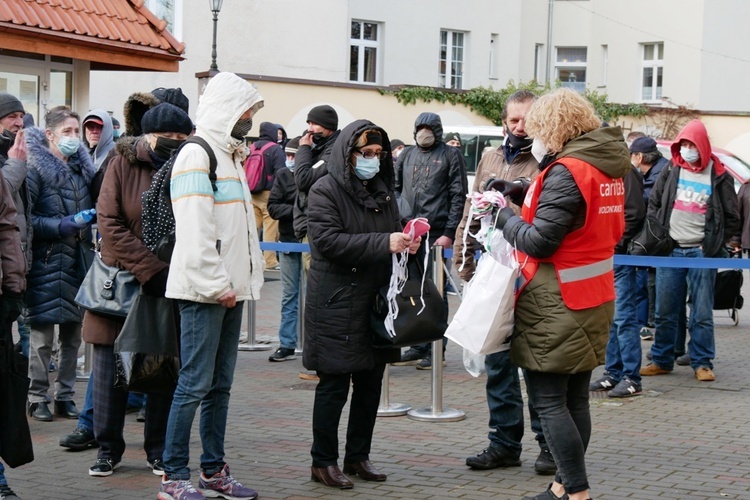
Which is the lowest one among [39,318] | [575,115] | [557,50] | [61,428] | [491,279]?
[61,428]

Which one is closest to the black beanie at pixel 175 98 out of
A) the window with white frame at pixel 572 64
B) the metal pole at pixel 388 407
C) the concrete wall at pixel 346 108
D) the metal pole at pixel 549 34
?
the metal pole at pixel 388 407

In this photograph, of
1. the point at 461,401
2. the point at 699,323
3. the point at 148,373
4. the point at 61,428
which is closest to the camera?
the point at 148,373

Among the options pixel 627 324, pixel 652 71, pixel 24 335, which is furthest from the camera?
pixel 652 71

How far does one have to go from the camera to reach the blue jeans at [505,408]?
6.97m

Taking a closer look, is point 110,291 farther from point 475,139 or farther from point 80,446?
point 475,139

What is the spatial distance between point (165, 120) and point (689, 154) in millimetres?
4956

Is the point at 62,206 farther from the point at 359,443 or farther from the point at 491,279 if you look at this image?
the point at 491,279

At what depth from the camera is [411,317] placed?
644cm

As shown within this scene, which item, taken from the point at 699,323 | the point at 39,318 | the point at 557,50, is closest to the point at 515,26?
the point at 557,50

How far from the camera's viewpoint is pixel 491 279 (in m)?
5.89

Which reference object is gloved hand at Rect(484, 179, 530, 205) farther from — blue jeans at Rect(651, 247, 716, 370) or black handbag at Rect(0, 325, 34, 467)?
blue jeans at Rect(651, 247, 716, 370)

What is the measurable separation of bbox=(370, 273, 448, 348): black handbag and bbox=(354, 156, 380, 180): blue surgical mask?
2.04ft

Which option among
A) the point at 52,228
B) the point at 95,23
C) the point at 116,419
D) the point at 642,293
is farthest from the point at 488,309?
the point at 95,23

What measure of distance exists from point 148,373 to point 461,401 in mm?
3365
